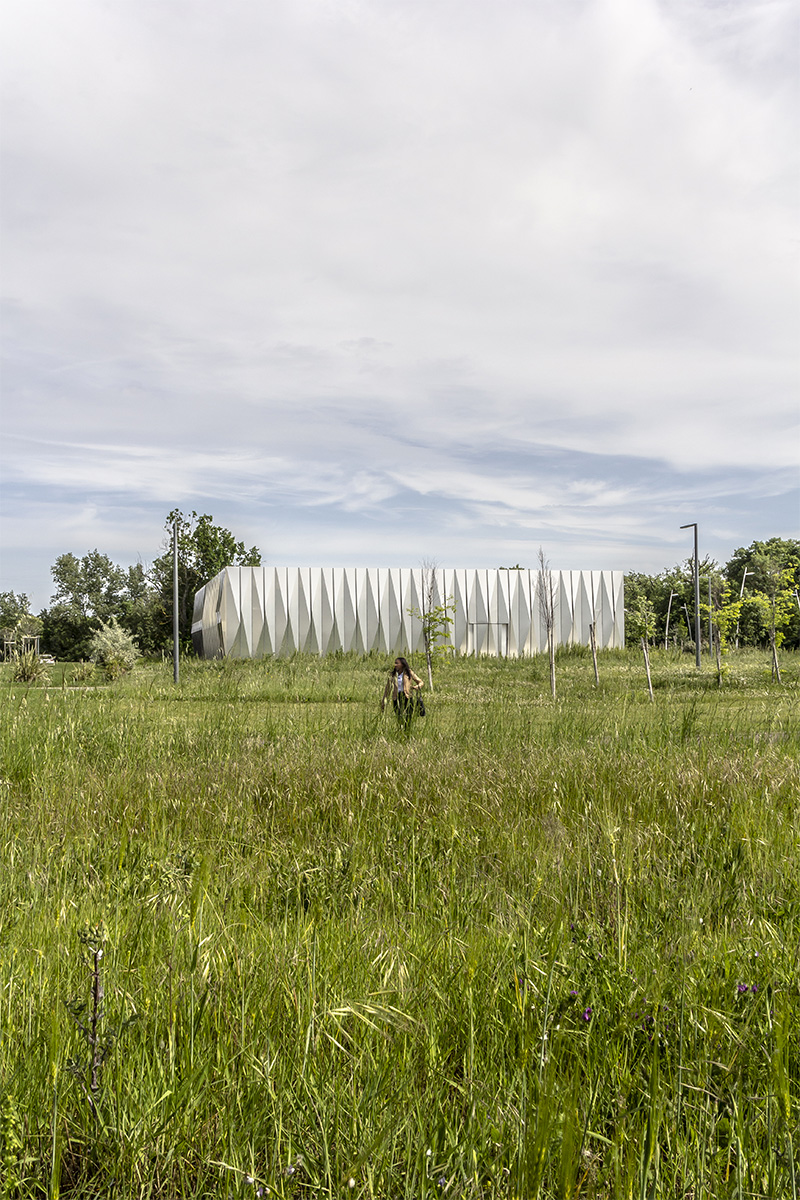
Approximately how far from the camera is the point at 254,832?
466 cm

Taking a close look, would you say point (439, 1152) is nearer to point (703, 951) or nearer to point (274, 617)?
point (703, 951)

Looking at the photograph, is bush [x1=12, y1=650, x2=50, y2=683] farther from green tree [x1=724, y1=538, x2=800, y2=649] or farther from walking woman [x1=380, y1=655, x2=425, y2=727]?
green tree [x1=724, y1=538, x2=800, y2=649]

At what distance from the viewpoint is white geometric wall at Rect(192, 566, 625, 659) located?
119 ft

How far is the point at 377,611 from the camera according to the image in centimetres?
A: 3738

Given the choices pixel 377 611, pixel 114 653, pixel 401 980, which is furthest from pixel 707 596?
pixel 401 980

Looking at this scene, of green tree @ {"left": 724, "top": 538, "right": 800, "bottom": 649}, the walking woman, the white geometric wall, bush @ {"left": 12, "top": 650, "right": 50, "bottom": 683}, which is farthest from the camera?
the white geometric wall

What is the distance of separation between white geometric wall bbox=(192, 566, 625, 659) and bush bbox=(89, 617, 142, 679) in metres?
5.84

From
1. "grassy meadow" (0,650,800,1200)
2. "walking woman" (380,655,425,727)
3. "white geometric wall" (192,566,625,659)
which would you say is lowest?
"grassy meadow" (0,650,800,1200)

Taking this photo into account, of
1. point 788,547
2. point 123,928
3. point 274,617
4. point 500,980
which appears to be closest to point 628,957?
point 500,980

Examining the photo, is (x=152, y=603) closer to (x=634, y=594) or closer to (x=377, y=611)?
(x=377, y=611)

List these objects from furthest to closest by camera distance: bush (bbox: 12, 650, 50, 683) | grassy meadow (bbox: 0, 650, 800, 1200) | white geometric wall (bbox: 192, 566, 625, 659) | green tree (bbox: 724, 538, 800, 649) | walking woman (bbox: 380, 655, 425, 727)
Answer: white geometric wall (bbox: 192, 566, 625, 659), green tree (bbox: 724, 538, 800, 649), bush (bbox: 12, 650, 50, 683), walking woman (bbox: 380, 655, 425, 727), grassy meadow (bbox: 0, 650, 800, 1200)

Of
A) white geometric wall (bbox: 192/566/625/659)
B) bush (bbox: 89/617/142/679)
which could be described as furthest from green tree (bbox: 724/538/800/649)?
bush (bbox: 89/617/142/679)

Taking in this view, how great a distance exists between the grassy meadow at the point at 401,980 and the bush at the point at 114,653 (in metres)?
19.2

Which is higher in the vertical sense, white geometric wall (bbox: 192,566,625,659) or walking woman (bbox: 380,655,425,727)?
white geometric wall (bbox: 192,566,625,659)
